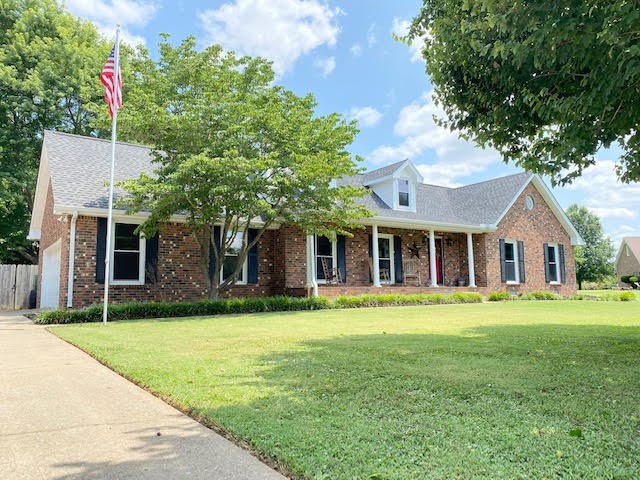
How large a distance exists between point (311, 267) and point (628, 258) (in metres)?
49.8

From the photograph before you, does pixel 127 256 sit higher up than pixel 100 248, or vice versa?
pixel 100 248

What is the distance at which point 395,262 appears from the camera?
1934 centimetres

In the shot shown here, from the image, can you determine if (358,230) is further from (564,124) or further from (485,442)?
(485,442)

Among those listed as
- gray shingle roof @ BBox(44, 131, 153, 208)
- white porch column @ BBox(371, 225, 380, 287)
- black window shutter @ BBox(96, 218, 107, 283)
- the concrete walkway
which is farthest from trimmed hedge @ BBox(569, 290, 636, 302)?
the concrete walkway

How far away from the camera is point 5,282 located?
18.5 m

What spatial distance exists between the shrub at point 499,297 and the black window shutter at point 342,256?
21.2ft

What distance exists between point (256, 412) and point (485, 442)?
1.61 m

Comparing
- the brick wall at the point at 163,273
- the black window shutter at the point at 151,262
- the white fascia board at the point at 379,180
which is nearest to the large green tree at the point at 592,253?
the white fascia board at the point at 379,180

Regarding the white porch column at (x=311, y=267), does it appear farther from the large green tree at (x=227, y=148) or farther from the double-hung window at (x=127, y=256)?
the double-hung window at (x=127, y=256)

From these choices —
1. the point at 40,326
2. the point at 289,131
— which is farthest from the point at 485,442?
the point at 289,131

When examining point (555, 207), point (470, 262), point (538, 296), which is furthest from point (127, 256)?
point (555, 207)

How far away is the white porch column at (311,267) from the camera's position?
15875 millimetres

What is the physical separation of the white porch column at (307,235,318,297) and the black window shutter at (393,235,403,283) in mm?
4316

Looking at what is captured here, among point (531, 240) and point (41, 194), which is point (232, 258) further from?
point (531, 240)
